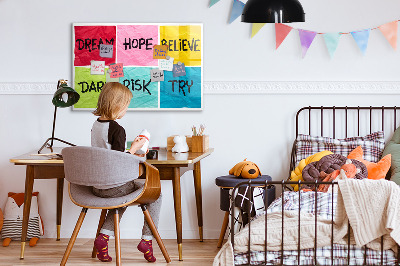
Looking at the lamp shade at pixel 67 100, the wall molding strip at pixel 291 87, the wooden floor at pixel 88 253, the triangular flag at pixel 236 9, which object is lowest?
the wooden floor at pixel 88 253

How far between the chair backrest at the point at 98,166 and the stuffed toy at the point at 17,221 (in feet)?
3.71

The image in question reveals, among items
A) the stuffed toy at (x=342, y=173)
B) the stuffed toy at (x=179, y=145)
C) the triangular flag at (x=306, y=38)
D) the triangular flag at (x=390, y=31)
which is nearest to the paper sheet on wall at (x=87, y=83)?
the stuffed toy at (x=179, y=145)

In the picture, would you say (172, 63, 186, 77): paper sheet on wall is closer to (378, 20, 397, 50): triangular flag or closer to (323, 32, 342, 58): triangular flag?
(323, 32, 342, 58): triangular flag

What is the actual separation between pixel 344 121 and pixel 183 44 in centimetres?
127

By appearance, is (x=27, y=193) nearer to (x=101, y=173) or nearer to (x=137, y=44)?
(x=101, y=173)

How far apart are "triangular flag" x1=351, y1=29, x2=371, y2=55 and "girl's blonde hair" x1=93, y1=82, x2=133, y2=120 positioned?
5.78ft

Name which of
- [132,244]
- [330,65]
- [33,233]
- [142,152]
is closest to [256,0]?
[142,152]

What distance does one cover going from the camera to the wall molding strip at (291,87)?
14.0ft

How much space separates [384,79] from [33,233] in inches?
106

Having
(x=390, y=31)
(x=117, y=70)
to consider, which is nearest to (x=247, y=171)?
(x=117, y=70)

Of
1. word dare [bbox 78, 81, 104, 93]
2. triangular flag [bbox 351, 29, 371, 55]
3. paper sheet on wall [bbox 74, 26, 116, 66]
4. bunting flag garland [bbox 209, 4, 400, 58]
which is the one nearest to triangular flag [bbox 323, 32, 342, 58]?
bunting flag garland [bbox 209, 4, 400, 58]

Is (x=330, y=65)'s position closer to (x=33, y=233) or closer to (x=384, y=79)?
(x=384, y=79)

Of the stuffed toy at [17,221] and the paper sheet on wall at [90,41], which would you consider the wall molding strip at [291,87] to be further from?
the stuffed toy at [17,221]

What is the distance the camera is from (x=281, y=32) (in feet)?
14.0
